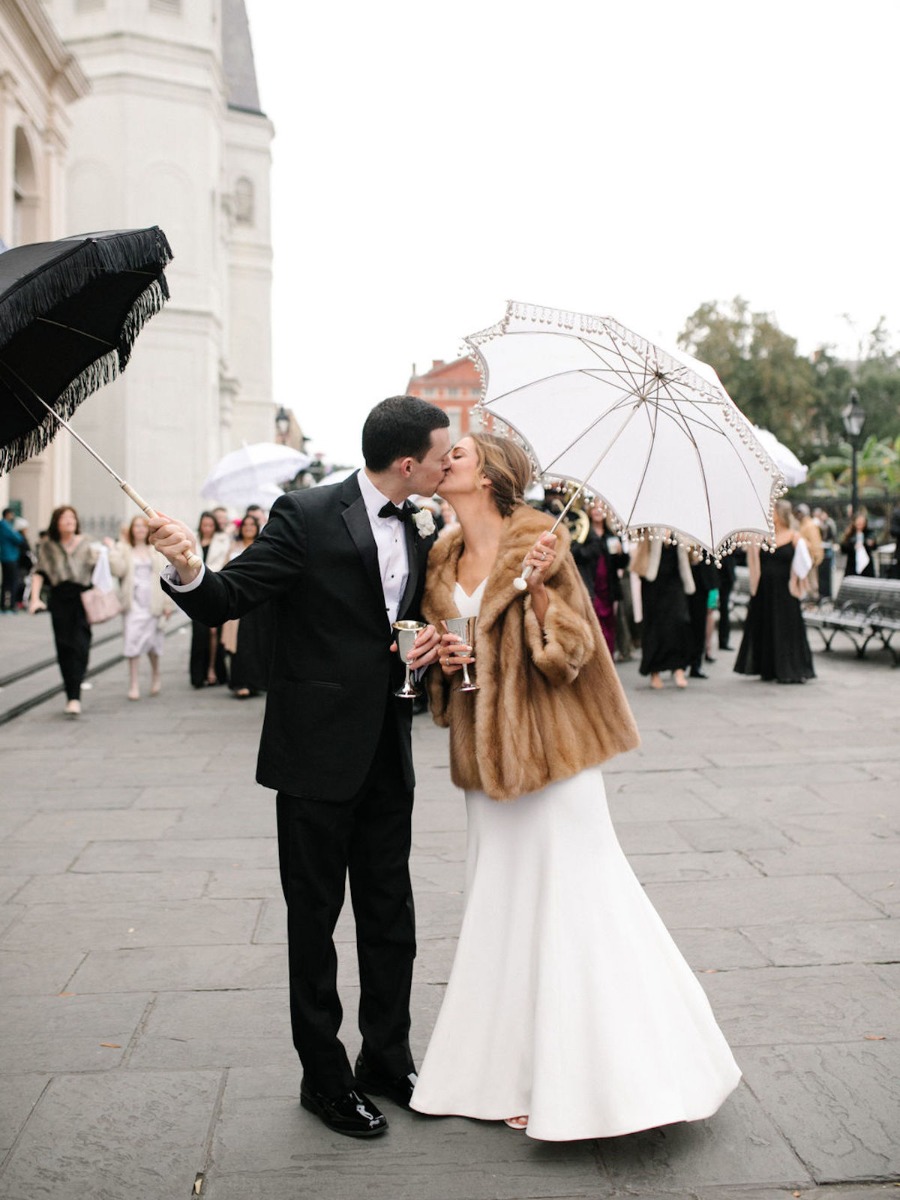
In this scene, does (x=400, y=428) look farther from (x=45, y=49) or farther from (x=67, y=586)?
(x=45, y=49)

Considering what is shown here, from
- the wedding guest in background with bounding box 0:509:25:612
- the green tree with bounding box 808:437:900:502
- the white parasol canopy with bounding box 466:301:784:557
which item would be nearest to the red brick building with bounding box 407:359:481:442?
the green tree with bounding box 808:437:900:502

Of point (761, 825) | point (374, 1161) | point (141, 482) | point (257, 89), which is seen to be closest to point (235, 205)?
point (257, 89)

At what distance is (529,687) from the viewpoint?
3.53m

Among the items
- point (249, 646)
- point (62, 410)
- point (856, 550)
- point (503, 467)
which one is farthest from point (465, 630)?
point (856, 550)

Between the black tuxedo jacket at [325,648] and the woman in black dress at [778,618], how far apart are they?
10269 millimetres

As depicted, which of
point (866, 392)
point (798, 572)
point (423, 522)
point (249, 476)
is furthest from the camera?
point (866, 392)

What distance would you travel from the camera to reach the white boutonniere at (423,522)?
12.0ft

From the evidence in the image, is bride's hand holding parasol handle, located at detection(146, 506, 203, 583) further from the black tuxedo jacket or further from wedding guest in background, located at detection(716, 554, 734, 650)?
wedding guest in background, located at detection(716, 554, 734, 650)

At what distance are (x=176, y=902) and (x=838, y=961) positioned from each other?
2872mm

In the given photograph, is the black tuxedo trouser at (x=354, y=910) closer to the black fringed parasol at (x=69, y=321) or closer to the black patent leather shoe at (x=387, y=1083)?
the black patent leather shoe at (x=387, y=1083)

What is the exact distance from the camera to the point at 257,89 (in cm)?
5194

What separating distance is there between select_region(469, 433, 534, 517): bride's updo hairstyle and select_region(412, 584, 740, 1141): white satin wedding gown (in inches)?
10.8

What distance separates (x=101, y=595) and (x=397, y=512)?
8.90m

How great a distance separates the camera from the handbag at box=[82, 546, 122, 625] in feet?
38.5
